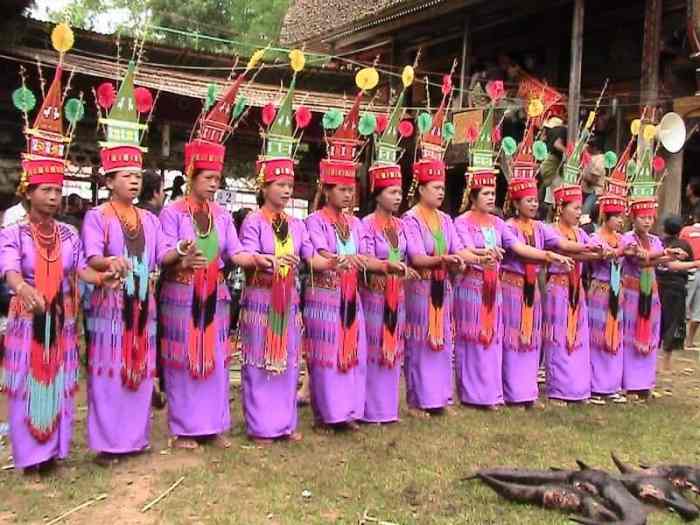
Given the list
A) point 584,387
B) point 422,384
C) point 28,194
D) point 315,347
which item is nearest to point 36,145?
point 28,194

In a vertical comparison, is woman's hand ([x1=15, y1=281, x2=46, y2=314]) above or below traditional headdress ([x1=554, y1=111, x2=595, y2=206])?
below

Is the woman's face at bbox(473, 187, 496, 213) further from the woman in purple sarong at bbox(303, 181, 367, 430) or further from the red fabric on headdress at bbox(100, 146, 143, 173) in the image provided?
the red fabric on headdress at bbox(100, 146, 143, 173)

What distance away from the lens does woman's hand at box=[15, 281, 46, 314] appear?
3.64 metres

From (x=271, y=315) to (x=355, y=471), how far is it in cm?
104

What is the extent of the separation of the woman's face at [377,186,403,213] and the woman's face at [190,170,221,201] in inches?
46.4

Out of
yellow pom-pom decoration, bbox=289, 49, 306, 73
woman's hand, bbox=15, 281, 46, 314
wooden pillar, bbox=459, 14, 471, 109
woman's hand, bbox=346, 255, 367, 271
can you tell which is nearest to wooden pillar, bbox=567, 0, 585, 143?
wooden pillar, bbox=459, 14, 471, 109

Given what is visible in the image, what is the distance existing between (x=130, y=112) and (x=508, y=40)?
9.53 metres

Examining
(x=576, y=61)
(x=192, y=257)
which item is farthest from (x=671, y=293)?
(x=192, y=257)

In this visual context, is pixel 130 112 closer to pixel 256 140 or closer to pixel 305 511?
pixel 305 511

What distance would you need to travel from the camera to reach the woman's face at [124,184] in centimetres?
419

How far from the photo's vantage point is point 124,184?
4191 millimetres

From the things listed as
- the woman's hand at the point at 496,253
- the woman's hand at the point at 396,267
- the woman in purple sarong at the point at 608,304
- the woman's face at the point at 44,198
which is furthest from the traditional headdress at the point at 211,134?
the woman in purple sarong at the point at 608,304

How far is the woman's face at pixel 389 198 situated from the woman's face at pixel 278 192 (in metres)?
0.73

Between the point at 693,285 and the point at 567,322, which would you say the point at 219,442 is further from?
the point at 693,285
